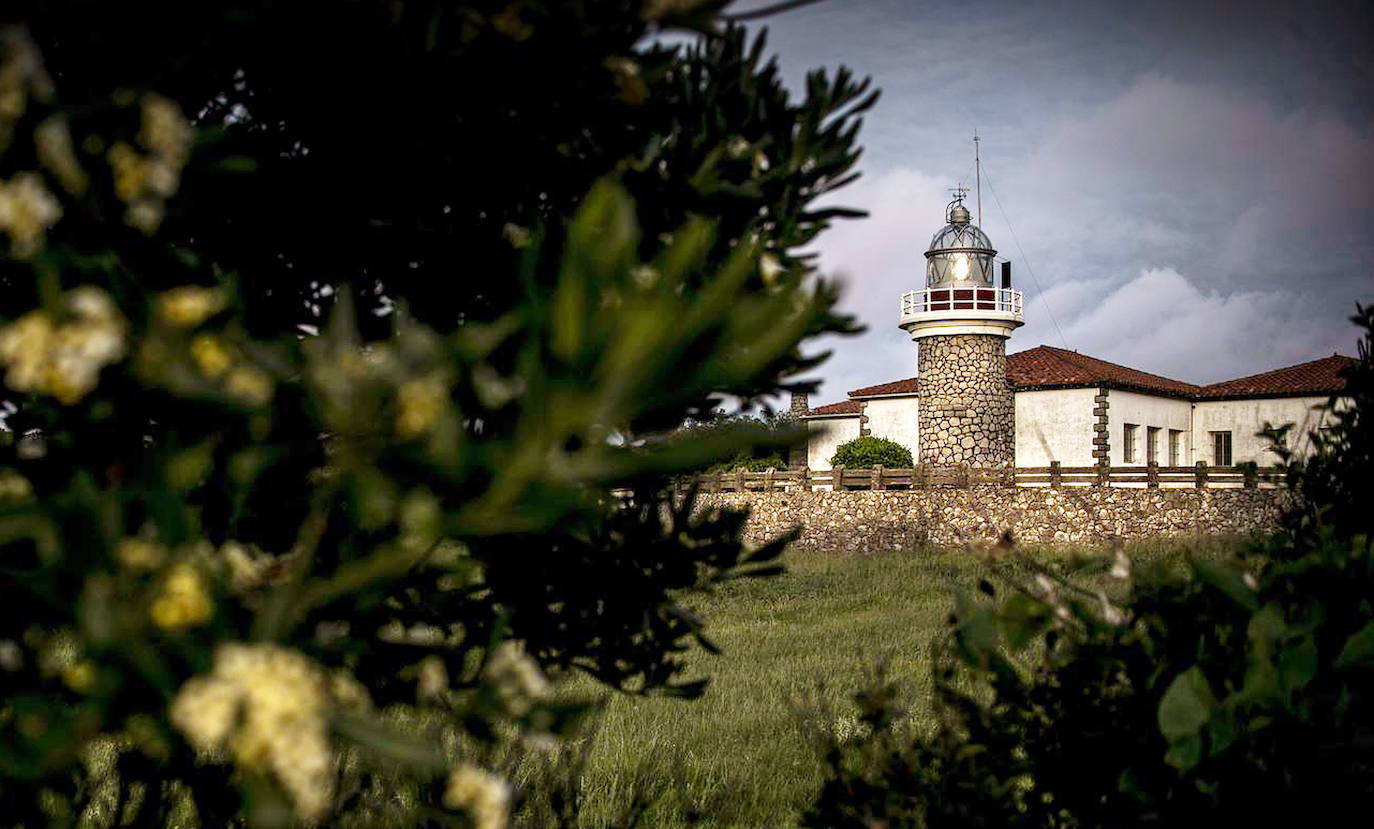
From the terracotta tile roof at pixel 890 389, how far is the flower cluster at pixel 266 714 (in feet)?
125

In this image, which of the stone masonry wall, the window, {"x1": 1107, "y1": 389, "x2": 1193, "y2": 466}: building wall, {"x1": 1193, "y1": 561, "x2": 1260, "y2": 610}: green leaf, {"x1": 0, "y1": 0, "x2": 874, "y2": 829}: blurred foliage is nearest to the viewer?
{"x1": 0, "y1": 0, "x2": 874, "y2": 829}: blurred foliage

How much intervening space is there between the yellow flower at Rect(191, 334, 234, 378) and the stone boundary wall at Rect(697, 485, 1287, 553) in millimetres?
24834

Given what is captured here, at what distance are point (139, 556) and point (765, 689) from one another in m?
9.29

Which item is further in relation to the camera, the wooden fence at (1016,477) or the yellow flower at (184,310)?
the wooden fence at (1016,477)

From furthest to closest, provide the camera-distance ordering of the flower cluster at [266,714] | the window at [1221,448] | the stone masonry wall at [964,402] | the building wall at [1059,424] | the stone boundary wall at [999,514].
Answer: the window at [1221,448]
the building wall at [1059,424]
the stone masonry wall at [964,402]
the stone boundary wall at [999,514]
the flower cluster at [266,714]

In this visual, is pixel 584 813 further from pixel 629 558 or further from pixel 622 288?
pixel 622 288

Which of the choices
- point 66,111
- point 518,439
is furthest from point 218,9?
point 518,439

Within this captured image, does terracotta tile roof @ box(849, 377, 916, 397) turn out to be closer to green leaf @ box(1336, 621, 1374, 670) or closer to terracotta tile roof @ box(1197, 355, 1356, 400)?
terracotta tile roof @ box(1197, 355, 1356, 400)

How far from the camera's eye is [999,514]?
28.8m

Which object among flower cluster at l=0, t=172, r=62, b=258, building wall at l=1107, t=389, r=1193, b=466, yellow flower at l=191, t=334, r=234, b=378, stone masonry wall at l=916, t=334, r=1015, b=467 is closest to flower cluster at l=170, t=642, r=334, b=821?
yellow flower at l=191, t=334, r=234, b=378

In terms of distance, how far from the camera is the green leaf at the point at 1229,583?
223 cm

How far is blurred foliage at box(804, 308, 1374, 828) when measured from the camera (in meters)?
2.05

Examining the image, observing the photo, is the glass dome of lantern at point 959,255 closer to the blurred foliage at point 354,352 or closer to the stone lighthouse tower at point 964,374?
the stone lighthouse tower at point 964,374

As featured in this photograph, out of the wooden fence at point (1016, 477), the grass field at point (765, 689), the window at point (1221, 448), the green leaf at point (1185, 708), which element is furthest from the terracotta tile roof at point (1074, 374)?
the green leaf at point (1185, 708)
